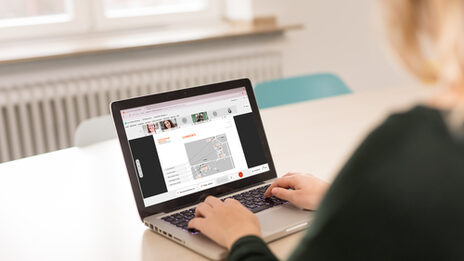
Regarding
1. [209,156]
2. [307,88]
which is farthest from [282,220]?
[307,88]

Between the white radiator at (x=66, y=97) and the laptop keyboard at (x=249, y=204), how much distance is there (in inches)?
74.6

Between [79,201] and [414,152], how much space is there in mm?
917

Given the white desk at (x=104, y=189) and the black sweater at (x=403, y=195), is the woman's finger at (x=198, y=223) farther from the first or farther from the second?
the black sweater at (x=403, y=195)

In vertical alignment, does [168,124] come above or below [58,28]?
below

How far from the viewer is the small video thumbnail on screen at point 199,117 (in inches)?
49.3

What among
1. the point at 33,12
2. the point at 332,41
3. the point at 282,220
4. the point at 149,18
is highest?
the point at 33,12

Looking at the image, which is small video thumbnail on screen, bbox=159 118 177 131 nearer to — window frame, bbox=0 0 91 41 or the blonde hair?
the blonde hair

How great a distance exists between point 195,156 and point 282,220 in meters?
0.23

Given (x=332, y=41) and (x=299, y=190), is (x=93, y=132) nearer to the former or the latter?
(x=299, y=190)

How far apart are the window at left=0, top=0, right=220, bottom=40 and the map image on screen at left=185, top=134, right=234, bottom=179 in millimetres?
2042

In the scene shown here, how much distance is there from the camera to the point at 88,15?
3111 millimetres

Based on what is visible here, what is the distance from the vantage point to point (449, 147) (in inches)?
21.2

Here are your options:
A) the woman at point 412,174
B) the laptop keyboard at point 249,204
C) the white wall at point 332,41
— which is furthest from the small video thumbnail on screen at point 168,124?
the white wall at point 332,41

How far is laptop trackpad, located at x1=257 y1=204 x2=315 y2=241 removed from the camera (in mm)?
1060
